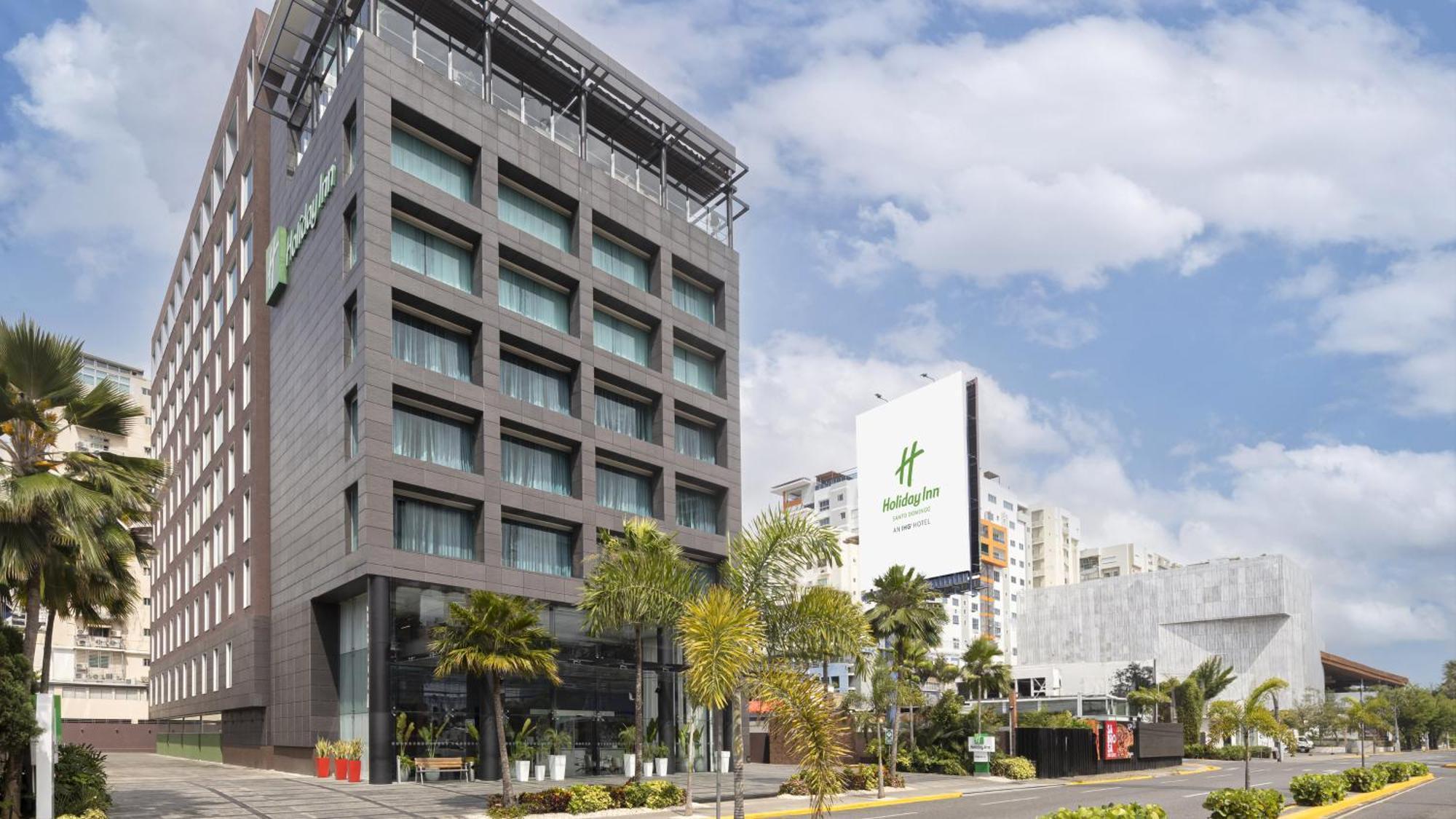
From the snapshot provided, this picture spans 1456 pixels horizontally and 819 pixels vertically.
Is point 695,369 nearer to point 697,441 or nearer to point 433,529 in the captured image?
point 697,441

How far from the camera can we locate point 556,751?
48.9m

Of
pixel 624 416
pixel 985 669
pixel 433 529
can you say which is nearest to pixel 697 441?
pixel 624 416

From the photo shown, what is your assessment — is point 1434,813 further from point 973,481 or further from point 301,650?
point 973,481

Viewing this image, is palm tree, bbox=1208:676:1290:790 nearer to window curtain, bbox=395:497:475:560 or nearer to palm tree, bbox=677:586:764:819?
palm tree, bbox=677:586:764:819

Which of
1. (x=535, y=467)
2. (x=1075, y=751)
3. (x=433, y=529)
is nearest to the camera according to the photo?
(x=433, y=529)

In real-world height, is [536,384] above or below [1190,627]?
above

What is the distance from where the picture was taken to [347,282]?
49.6 metres

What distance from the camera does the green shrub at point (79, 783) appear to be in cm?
2764

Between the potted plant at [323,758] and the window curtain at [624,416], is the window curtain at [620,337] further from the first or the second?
the potted plant at [323,758]

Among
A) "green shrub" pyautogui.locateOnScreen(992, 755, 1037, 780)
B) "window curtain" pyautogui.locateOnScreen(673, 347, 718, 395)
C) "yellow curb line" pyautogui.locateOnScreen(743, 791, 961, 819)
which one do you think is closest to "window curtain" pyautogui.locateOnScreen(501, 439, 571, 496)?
"window curtain" pyautogui.locateOnScreen(673, 347, 718, 395)

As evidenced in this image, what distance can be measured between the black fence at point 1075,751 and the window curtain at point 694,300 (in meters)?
27.8

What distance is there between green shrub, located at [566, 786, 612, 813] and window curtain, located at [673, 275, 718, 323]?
110ft

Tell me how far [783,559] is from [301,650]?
33.8 meters

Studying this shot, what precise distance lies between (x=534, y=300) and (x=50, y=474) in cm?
3060
